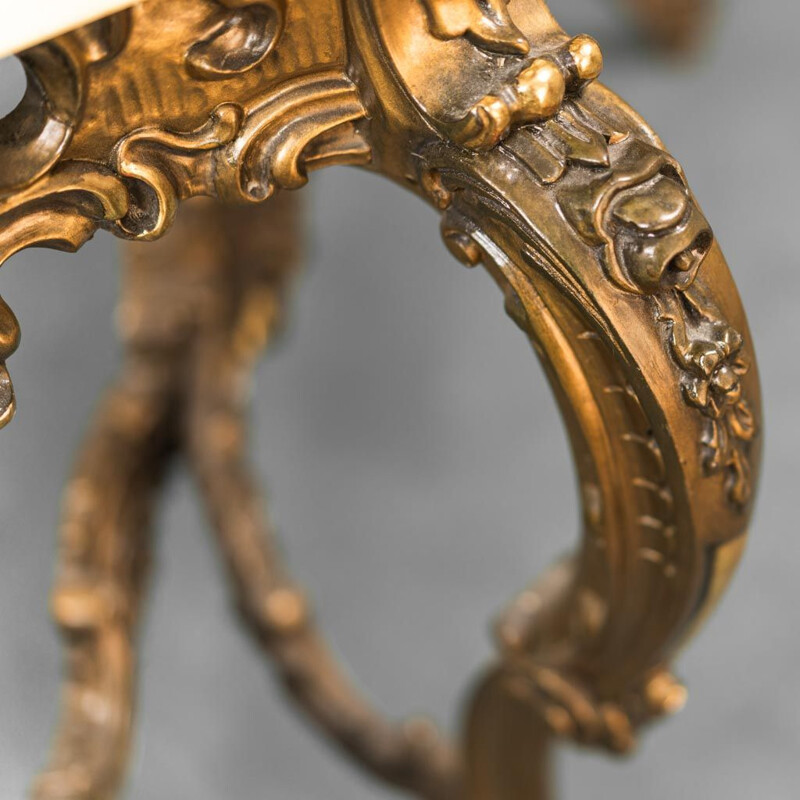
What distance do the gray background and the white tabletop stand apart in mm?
475

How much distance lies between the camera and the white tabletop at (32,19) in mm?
323

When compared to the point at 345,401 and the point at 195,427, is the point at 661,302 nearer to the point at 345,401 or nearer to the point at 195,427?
the point at 195,427

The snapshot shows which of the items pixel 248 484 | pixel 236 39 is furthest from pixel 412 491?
pixel 236 39

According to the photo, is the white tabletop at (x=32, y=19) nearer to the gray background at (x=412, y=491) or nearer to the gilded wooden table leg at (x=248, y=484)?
the gray background at (x=412, y=491)

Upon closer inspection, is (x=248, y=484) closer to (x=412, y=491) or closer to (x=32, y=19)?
(x=412, y=491)

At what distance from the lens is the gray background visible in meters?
1.00

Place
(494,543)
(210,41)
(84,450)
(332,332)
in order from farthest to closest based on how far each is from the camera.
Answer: (332,332) → (494,543) → (84,450) → (210,41)

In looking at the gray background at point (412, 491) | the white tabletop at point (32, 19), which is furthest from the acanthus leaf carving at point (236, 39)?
the gray background at point (412, 491)

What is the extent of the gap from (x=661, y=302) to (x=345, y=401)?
0.82 metres

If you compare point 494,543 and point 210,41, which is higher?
point 210,41

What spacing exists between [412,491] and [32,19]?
84cm

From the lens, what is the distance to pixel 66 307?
0.97 metres

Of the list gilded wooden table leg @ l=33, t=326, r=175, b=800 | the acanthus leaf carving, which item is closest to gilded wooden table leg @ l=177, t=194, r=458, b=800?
gilded wooden table leg @ l=33, t=326, r=175, b=800

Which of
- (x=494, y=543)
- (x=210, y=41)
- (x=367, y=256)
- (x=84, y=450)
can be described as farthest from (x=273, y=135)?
(x=367, y=256)
